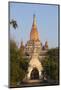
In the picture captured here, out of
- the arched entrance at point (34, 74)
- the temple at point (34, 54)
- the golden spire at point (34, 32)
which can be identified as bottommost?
the arched entrance at point (34, 74)

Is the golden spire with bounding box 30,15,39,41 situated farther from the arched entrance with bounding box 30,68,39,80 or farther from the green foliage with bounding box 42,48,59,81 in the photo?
the arched entrance with bounding box 30,68,39,80

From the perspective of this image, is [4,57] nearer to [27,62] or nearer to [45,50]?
[27,62]

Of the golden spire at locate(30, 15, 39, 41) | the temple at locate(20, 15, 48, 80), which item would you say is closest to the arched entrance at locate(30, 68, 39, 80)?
the temple at locate(20, 15, 48, 80)

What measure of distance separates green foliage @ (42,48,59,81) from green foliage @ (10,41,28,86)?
0.74ft

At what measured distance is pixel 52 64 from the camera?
2.64 m

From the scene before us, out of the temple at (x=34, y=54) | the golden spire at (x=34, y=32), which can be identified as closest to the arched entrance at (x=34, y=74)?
the temple at (x=34, y=54)

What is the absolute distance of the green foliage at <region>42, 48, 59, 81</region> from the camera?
2.63m

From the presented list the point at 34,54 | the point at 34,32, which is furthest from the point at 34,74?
the point at 34,32

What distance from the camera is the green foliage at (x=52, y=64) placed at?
2.63 metres

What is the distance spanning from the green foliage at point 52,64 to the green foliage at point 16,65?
226mm

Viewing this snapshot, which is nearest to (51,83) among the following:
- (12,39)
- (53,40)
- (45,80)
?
(45,80)

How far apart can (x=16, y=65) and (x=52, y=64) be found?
1.29 feet

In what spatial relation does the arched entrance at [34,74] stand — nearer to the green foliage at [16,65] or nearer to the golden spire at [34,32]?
the green foliage at [16,65]

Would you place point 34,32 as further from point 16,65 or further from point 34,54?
point 16,65
